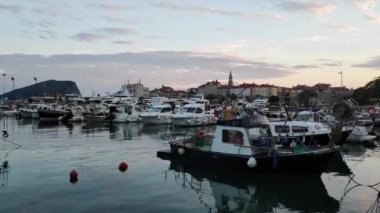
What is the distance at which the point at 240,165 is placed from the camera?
21.9 meters

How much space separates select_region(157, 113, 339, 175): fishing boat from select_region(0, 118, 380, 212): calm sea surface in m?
0.58

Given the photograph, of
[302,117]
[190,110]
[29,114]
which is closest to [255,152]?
[302,117]

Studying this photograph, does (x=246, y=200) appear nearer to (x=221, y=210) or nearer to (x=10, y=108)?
(x=221, y=210)

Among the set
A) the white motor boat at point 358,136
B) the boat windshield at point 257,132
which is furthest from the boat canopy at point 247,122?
the white motor boat at point 358,136

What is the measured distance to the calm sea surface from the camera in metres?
16.8

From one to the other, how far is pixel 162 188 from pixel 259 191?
408cm

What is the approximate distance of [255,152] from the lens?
21.6 metres

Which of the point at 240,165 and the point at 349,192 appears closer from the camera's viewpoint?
the point at 349,192

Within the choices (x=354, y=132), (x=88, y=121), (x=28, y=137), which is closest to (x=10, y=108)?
(x=88, y=121)

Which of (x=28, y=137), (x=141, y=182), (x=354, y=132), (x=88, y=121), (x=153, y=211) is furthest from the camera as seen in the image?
(x=88, y=121)

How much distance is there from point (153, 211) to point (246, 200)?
417 centimetres

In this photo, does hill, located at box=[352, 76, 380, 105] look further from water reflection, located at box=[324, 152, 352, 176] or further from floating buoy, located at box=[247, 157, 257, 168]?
floating buoy, located at box=[247, 157, 257, 168]

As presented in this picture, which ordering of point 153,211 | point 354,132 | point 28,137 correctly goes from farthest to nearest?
point 28,137 < point 354,132 < point 153,211

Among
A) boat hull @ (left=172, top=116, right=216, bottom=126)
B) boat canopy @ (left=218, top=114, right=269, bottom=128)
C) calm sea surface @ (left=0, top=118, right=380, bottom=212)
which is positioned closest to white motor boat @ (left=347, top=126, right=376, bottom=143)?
calm sea surface @ (left=0, top=118, right=380, bottom=212)
